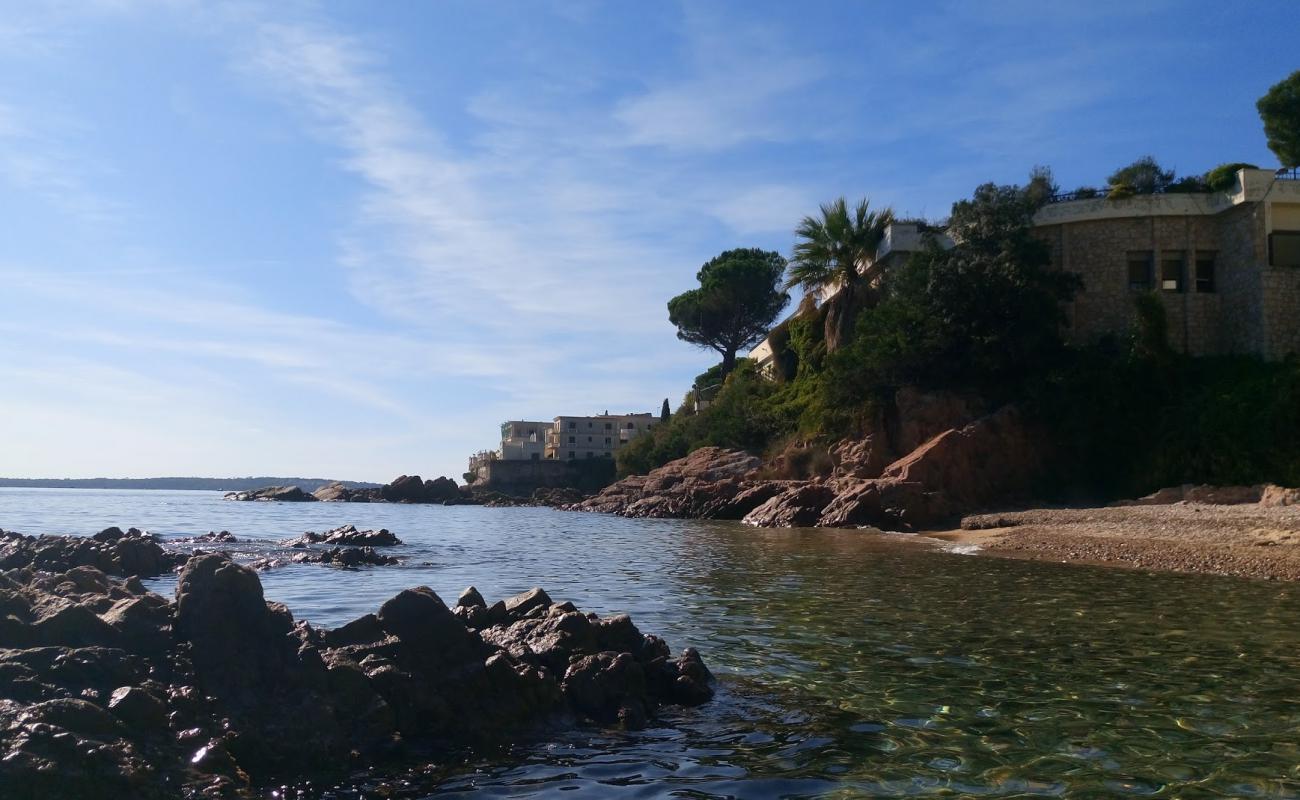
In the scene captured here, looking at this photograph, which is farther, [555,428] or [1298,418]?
[555,428]

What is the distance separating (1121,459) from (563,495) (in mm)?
51674

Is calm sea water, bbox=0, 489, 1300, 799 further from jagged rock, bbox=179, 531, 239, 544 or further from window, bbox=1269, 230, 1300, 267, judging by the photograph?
window, bbox=1269, 230, 1300, 267

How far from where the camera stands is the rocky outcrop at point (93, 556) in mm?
18625

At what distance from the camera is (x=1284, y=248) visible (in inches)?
1346

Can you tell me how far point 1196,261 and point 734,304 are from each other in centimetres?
4234

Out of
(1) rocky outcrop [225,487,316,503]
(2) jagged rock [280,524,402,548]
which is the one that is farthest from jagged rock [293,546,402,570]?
(1) rocky outcrop [225,487,316,503]

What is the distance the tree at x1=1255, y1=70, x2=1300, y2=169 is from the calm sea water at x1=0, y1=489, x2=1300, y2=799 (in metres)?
38.4

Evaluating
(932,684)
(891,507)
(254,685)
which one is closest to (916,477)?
(891,507)

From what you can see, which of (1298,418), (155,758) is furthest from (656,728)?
(1298,418)

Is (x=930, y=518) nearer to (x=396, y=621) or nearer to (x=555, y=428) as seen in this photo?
(x=396, y=621)

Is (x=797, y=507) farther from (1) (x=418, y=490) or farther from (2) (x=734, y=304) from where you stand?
(1) (x=418, y=490)

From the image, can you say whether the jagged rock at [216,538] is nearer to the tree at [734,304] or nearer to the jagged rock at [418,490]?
the tree at [734,304]

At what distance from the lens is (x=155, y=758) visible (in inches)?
220

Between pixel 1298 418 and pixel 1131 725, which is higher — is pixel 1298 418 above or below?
above
